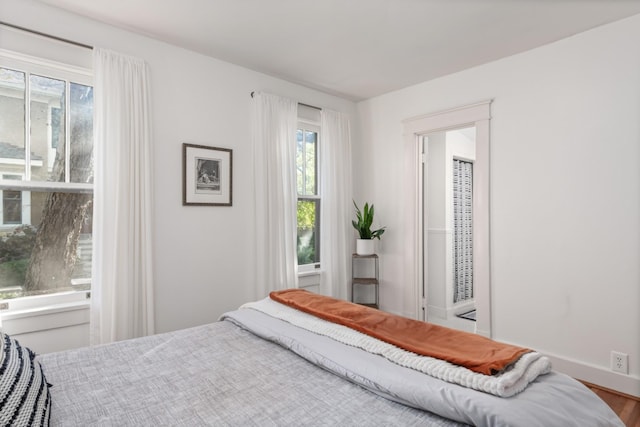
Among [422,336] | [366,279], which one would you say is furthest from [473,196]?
[422,336]

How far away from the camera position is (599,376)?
258cm

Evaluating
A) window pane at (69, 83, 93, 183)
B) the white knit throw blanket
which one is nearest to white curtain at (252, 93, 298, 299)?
window pane at (69, 83, 93, 183)

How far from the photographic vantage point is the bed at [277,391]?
1115mm

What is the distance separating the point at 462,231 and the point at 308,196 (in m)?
2.12

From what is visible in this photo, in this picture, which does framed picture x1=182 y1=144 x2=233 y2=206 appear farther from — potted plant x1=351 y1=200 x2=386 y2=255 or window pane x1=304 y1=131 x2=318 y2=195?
potted plant x1=351 y1=200 x2=386 y2=255

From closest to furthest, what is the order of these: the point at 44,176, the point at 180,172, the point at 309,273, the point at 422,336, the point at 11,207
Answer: the point at 422,336 → the point at 11,207 → the point at 44,176 → the point at 180,172 → the point at 309,273

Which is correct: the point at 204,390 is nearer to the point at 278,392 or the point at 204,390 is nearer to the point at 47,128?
the point at 278,392

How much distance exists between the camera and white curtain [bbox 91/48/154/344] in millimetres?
2426

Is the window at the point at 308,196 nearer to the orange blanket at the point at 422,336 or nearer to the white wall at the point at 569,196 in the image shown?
the white wall at the point at 569,196

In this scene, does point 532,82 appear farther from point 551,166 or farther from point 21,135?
point 21,135

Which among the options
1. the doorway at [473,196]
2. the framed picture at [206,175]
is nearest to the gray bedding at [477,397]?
the framed picture at [206,175]

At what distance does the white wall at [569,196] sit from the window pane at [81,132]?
9.75 ft

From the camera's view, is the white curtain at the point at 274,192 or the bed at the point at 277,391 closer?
the bed at the point at 277,391

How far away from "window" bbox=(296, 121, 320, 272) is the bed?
2079 mm
